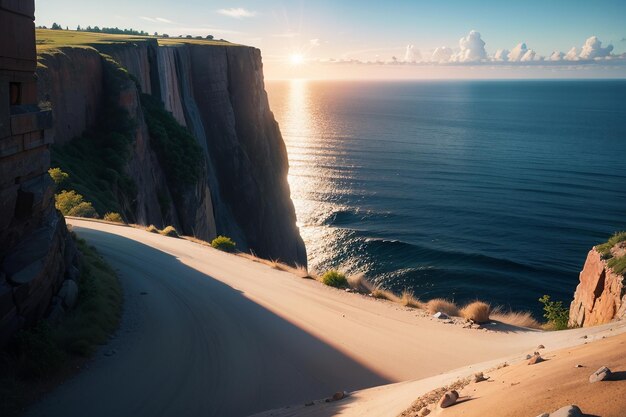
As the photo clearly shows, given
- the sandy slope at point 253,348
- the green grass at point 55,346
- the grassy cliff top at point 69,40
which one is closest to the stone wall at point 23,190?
the green grass at point 55,346

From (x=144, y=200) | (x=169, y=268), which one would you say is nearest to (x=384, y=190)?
(x=144, y=200)

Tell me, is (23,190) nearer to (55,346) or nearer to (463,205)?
(55,346)

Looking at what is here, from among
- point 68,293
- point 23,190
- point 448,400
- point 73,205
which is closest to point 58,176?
point 73,205

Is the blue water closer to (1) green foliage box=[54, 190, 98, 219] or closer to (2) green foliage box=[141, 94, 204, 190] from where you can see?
(2) green foliage box=[141, 94, 204, 190]

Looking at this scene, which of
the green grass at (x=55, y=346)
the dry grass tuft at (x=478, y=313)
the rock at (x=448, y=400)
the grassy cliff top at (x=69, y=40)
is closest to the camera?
the rock at (x=448, y=400)

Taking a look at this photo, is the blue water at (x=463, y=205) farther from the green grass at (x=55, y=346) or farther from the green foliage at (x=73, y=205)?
the green grass at (x=55, y=346)

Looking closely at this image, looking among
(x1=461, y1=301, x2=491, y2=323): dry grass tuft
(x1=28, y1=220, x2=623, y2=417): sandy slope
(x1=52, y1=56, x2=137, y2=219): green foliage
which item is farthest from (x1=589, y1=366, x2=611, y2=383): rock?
(x1=52, y1=56, x2=137, y2=219): green foliage

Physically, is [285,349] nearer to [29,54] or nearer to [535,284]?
[29,54]
